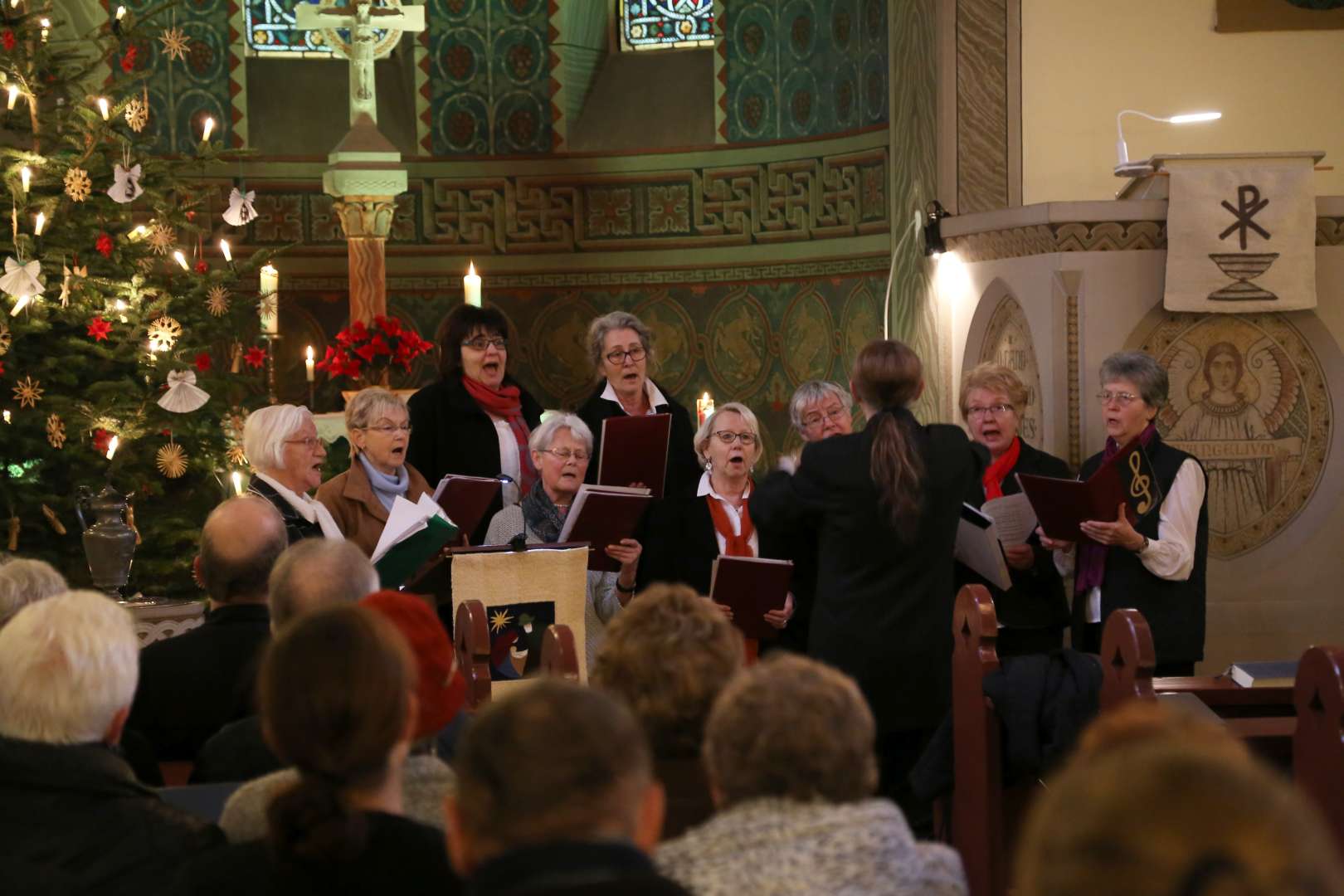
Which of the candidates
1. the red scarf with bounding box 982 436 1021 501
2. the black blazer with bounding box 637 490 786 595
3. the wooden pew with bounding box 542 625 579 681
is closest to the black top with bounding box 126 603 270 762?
the wooden pew with bounding box 542 625 579 681

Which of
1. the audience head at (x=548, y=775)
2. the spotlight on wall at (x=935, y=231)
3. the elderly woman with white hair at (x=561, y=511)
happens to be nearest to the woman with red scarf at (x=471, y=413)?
the elderly woman with white hair at (x=561, y=511)

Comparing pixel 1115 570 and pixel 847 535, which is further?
pixel 1115 570

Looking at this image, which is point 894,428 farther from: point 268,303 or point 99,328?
point 268,303

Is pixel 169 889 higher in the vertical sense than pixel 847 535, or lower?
lower

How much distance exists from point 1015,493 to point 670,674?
2722mm

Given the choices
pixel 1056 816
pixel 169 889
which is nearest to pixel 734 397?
pixel 169 889

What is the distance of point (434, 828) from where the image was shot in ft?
6.54

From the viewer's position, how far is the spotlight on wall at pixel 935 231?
24.5ft

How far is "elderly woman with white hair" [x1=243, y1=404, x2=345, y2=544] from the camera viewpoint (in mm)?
4156

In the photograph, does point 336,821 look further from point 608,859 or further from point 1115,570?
point 1115,570

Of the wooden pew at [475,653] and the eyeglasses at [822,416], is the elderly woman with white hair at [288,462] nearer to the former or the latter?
the wooden pew at [475,653]

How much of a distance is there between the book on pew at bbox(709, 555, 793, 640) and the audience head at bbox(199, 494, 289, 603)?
4.56 ft

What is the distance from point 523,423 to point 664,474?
0.60m

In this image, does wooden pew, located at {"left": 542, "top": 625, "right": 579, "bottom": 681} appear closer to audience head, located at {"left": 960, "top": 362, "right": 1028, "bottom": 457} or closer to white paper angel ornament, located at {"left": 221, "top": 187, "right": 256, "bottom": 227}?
audience head, located at {"left": 960, "top": 362, "right": 1028, "bottom": 457}
